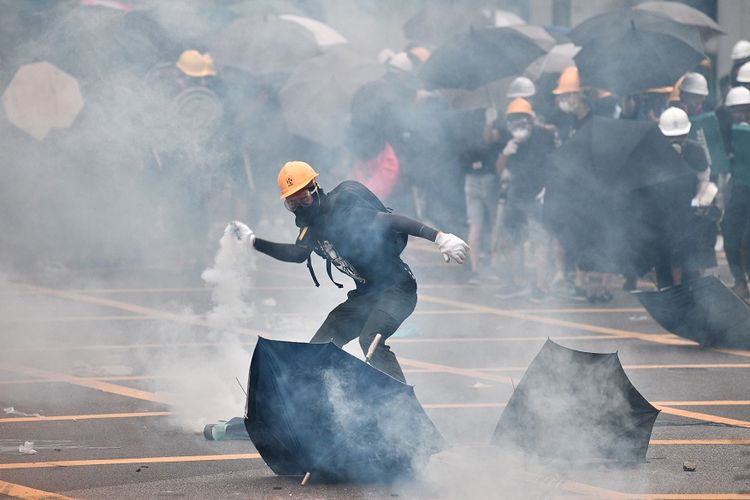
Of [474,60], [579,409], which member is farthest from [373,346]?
[474,60]

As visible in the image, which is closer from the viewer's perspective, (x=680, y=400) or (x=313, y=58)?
(x=680, y=400)

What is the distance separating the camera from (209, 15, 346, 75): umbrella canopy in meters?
13.7

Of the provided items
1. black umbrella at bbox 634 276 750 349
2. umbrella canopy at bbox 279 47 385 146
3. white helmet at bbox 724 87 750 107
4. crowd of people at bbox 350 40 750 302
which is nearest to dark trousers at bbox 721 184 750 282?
crowd of people at bbox 350 40 750 302

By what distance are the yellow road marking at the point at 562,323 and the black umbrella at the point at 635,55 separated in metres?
2.18

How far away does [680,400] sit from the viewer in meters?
7.77

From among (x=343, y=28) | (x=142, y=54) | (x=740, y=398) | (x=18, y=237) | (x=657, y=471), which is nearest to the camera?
(x=657, y=471)

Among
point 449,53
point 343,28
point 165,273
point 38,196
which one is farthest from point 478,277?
point 343,28

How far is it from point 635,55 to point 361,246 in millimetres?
5678

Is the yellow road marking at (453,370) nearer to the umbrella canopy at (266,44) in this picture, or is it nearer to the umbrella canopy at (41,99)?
the umbrella canopy at (41,99)

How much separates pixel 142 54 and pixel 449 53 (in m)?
3.00

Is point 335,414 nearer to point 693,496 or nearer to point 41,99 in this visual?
point 693,496

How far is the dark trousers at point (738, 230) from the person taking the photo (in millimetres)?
10930

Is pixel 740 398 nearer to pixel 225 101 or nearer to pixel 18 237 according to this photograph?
pixel 225 101

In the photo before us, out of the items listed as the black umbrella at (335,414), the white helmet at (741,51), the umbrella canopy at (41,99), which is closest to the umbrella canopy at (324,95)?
the umbrella canopy at (41,99)
